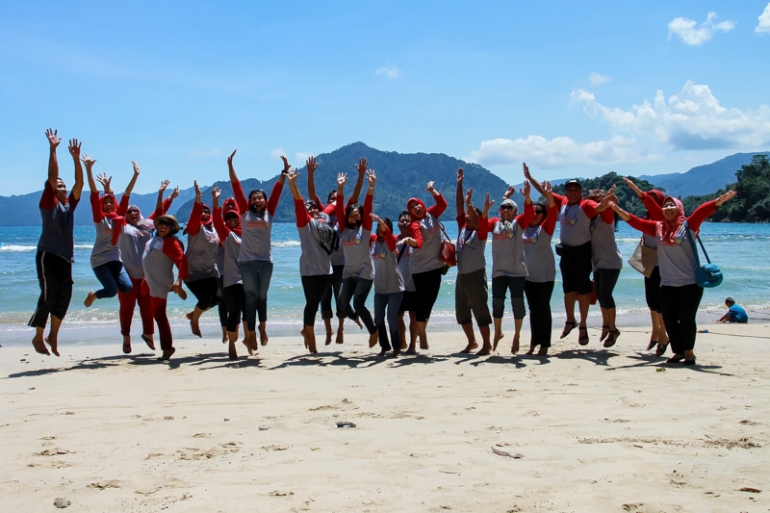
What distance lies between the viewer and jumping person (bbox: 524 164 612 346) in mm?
8773

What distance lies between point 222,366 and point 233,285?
1.00 meters

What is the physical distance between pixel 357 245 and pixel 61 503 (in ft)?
17.4

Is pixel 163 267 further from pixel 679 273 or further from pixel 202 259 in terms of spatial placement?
pixel 679 273

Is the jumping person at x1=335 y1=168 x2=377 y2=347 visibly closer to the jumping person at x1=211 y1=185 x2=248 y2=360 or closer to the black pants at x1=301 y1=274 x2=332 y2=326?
the black pants at x1=301 y1=274 x2=332 y2=326

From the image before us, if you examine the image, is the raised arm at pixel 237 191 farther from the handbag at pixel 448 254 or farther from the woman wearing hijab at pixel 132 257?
the handbag at pixel 448 254

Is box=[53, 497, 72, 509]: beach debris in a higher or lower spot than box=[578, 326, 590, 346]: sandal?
lower

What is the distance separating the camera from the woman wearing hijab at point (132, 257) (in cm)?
884

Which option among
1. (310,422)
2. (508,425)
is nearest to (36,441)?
(310,422)

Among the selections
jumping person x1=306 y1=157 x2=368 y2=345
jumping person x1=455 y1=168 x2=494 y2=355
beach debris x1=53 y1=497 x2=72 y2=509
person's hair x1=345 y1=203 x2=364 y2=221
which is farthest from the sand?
person's hair x1=345 y1=203 x2=364 y2=221

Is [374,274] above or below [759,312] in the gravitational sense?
above

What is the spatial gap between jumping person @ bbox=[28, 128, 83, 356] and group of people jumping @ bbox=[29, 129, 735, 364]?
28 millimetres

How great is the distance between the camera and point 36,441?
4723 millimetres

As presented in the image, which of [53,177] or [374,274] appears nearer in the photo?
[53,177]

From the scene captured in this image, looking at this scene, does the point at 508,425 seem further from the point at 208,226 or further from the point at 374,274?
the point at 208,226
